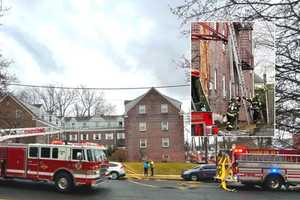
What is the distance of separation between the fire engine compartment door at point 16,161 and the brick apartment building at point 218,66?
12.3 m

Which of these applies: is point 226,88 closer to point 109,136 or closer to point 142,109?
point 142,109

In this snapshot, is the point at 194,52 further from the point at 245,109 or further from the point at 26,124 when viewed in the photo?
the point at 26,124

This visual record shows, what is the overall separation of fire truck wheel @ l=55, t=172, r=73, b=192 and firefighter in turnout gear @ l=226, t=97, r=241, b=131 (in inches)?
430

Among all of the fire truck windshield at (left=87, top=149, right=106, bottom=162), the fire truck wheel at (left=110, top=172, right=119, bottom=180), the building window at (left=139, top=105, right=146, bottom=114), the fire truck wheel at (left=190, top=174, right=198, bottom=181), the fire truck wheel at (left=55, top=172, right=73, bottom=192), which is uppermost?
the building window at (left=139, top=105, right=146, bottom=114)

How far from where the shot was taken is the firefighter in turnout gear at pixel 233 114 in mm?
13359

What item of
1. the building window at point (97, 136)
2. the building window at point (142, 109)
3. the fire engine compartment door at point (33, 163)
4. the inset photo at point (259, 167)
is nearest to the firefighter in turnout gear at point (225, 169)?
the inset photo at point (259, 167)

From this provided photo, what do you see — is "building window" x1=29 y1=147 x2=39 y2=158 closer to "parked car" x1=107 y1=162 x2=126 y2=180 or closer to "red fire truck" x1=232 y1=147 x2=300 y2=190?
"red fire truck" x1=232 y1=147 x2=300 y2=190

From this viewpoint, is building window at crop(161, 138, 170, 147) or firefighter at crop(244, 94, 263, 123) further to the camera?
building window at crop(161, 138, 170, 147)

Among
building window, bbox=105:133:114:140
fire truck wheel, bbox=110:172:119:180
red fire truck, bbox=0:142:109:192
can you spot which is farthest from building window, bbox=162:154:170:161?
red fire truck, bbox=0:142:109:192

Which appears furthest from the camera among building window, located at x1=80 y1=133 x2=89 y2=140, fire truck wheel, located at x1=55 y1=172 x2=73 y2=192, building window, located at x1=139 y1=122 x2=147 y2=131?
building window, located at x1=80 y1=133 x2=89 y2=140

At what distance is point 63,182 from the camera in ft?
73.8

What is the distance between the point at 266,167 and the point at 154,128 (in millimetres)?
48549

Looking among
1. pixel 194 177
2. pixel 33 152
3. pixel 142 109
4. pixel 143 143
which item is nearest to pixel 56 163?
pixel 33 152

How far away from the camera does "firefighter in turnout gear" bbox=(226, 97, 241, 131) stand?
1336 cm
